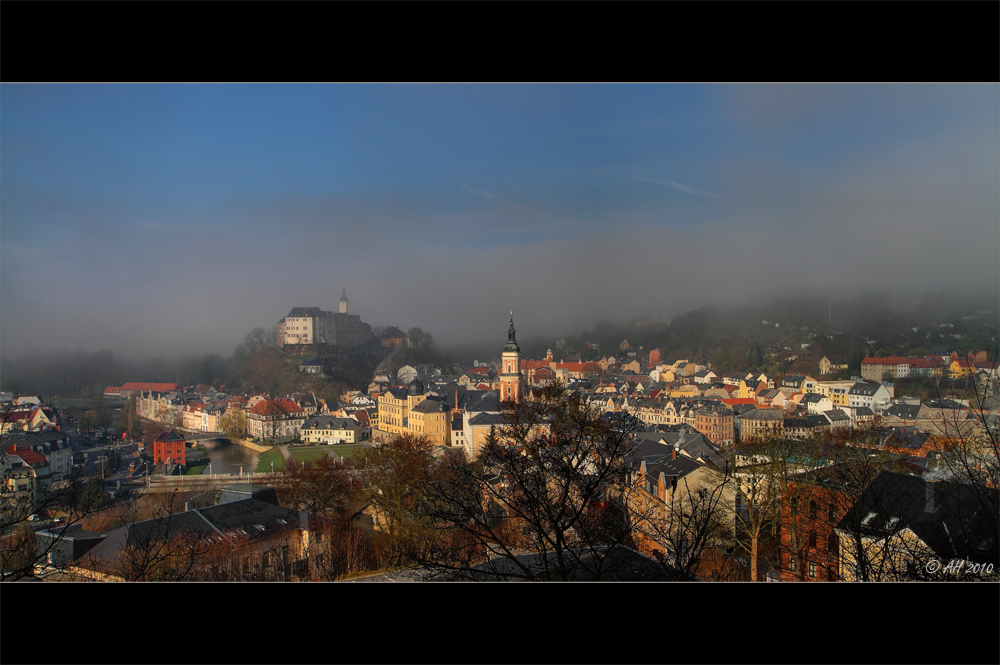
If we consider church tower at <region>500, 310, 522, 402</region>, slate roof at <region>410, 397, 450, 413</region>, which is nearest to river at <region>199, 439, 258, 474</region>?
slate roof at <region>410, 397, 450, 413</region>

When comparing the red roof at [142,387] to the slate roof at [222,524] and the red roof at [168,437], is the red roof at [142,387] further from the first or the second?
the slate roof at [222,524]

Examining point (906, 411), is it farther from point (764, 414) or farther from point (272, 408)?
point (272, 408)

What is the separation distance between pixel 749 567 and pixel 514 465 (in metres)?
2.28

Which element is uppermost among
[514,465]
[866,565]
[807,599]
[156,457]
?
[514,465]

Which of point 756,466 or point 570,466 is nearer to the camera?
point 570,466

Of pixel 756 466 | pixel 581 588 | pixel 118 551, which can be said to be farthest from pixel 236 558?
pixel 756 466

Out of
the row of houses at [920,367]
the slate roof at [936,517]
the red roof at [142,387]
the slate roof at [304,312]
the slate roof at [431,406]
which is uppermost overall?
the slate roof at [304,312]

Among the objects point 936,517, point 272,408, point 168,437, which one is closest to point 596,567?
point 936,517

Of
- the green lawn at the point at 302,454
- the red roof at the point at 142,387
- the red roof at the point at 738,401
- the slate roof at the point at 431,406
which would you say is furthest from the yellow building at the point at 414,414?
the red roof at the point at 738,401

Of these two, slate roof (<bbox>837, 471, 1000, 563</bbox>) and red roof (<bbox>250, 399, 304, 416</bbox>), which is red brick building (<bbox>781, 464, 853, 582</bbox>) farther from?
red roof (<bbox>250, 399, 304, 416</bbox>)

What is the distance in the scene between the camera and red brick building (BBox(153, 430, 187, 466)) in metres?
10.4

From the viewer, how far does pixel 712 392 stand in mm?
11180

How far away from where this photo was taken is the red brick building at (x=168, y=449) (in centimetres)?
1039

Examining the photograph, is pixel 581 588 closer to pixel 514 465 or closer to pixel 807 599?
pixel 807 599
